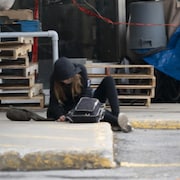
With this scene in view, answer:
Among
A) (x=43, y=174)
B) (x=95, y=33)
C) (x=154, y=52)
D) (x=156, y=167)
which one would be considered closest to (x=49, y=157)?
(x=43, y=174)

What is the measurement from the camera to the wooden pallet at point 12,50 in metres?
7.06

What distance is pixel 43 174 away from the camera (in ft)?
15.2

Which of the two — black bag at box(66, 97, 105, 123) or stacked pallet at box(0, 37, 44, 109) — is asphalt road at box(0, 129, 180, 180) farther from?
stacked pallet at box(0, 37, 44, 109)

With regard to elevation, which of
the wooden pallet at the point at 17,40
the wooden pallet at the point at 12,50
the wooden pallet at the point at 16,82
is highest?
the wooden pallet at the point at 17,40

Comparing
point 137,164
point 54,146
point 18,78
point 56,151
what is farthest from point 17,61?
point 137,164

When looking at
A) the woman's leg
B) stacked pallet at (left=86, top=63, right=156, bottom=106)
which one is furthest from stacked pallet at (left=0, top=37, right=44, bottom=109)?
the woman's leg

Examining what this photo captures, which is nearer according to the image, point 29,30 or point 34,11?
point 29,30

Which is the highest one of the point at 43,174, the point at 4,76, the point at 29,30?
the point at 29,30

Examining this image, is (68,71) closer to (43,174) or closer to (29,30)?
(43,174)

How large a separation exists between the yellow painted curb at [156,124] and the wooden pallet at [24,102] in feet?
4.97

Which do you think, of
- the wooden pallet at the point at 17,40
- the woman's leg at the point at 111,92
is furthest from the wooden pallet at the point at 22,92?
the woman's leg at the point at 111,92

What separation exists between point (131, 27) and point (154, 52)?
0.50 meters

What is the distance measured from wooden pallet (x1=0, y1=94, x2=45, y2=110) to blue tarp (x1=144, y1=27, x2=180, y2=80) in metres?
1.61

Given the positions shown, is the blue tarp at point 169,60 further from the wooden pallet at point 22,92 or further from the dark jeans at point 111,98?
the dark jeans at point 111,98
